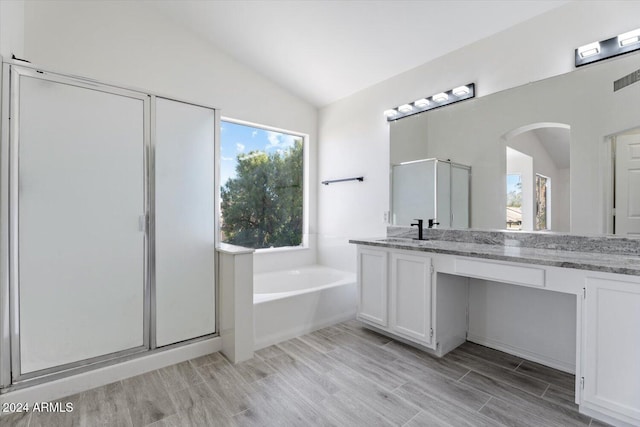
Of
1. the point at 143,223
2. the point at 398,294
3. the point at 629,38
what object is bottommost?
the point at 398,294

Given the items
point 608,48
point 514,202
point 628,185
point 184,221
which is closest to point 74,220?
point 184,221

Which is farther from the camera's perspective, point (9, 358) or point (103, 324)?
point (103, 324)

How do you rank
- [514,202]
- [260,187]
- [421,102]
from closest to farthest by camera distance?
[514,202] → [421,102] → [260,187]

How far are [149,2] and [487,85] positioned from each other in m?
3.21

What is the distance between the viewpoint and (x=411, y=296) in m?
2.36

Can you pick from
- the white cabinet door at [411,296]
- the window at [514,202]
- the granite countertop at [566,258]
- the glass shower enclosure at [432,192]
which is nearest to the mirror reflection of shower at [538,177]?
the window at [514,202]

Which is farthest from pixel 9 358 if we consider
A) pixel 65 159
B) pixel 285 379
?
pixel 285 379

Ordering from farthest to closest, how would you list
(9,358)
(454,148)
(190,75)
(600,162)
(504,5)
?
1. (190,75)
2. (454,148)
3. (504,5)
4. (600,162)
5. (9,358)

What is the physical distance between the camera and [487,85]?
2488 millimetres

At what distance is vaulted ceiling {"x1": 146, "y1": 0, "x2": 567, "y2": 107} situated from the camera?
7.63 feet

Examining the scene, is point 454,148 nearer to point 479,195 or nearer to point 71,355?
point 479,195

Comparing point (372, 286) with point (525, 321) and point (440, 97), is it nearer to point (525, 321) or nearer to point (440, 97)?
point (525, 321)

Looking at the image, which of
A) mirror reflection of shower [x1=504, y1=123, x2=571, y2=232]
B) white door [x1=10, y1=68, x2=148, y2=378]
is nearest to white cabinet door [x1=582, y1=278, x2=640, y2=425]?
mirror reflection of shower [x1=504, y1=123, x2=571, y2=232]

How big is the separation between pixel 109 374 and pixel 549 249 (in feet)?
10.3
